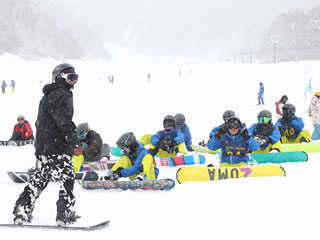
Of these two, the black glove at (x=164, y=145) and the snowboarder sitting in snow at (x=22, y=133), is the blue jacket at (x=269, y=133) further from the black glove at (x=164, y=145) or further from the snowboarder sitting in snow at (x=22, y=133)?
the snowboarder sitting in snow at (x=22, y=133)

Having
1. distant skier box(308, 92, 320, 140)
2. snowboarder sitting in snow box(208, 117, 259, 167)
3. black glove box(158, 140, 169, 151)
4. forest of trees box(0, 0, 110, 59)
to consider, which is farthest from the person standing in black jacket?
forest of trees box(0, 0, 110, 59)

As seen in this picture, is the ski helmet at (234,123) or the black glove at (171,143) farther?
the black glove at (171,143)

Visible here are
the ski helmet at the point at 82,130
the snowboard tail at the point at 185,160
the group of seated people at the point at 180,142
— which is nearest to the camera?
the group of seated people at the point at 180,142

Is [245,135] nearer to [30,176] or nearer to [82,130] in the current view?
[82,130]

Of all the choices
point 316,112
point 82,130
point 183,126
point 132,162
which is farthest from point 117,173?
point 316,112

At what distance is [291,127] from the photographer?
9.64m

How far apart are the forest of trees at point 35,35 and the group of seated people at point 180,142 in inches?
3256

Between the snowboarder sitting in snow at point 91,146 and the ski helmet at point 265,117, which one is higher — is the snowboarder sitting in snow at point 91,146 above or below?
below

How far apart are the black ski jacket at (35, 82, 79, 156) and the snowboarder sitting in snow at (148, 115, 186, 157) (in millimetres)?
4748

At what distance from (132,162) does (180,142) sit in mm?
2802

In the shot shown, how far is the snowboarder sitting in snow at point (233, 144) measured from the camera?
6.46 meters

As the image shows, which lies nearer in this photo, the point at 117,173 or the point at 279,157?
the point at 117,173

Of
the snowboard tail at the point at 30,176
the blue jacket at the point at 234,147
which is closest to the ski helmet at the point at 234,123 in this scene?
the blue jacket at the point at 234,147

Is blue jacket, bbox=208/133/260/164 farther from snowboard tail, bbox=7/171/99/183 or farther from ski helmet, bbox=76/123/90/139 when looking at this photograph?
ski helmet, bbox=76/123/90/139
